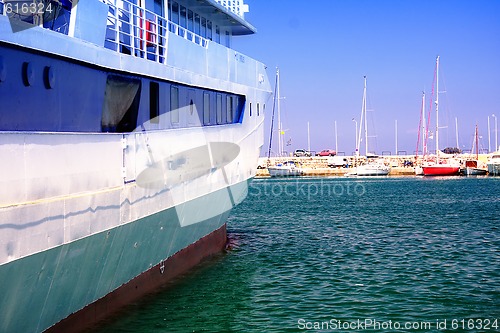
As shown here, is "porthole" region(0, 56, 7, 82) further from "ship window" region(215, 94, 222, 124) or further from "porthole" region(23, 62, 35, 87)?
"ship window" region(215, 94, 222, 124)

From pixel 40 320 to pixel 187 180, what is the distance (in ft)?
16.3

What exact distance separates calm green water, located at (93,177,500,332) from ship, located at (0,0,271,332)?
1.08 meters

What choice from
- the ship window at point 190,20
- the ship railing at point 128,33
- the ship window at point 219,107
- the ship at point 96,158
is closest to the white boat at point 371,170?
the ship window at point 190,20

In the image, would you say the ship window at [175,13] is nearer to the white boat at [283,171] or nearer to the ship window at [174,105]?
the ship window at [174,105]

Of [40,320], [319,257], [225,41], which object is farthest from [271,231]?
[40,320]

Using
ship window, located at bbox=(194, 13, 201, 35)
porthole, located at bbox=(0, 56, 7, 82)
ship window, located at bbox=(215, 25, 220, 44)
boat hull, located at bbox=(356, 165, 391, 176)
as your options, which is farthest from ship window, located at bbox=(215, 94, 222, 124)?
boat hull, located at bbox=(356, 165, 391, 176)

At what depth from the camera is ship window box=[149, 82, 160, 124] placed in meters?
10.7

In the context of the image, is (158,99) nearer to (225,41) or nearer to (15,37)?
(15,37)

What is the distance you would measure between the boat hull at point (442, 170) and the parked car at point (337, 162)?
19.9 metres

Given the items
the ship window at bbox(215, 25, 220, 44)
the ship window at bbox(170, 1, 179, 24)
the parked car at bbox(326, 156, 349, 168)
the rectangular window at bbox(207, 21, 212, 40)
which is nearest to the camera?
the ship window at bbox(170, 1, 179, 24)

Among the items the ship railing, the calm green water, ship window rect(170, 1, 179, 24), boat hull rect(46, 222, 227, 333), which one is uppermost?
ship window rect(170, 1, 179, 24)

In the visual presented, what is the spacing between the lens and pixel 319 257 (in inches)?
683

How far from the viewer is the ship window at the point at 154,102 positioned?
35.0 feet

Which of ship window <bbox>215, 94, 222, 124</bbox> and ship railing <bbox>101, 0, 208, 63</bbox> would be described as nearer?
ship railing <bbox>101, 0, 208, 63</bbox>
